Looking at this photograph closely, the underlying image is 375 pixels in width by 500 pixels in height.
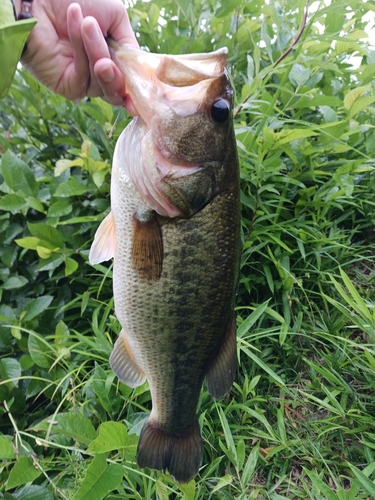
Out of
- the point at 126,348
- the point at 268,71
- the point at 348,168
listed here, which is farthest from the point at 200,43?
the point at 126,348

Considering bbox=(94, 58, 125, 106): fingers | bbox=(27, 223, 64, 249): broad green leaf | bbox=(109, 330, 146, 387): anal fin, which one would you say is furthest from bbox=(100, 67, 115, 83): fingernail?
bbox=(27, 223, 64, 249): broad green leaf

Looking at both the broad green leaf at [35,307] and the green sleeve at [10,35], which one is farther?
the broad green leaf at [35,307]

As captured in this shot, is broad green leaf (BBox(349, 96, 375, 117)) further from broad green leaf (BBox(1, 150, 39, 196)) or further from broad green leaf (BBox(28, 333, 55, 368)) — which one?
broad green leaf (BBox(28, 333, 55, 368))

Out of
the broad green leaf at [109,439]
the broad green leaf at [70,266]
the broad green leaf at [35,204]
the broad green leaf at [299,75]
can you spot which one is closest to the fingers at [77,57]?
the broad green leaf at [35,204]

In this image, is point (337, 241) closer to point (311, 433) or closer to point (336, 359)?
point (336, 359)

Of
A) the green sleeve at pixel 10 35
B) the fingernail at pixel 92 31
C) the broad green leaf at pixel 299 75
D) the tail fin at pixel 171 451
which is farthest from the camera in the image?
the broad green leaf at pixel 299 75

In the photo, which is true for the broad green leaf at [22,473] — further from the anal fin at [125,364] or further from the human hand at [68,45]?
the human hand at [68,45]

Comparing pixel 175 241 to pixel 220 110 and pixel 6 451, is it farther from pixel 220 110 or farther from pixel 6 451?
pixel 6 451

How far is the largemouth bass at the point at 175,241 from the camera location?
1.09 metres

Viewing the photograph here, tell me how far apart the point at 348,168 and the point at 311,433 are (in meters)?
1.39

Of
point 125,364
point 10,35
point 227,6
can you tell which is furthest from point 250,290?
point 10,35

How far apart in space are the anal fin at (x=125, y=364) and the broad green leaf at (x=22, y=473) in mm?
428

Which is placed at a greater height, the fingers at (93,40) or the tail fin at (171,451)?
the fingers at (93,40)

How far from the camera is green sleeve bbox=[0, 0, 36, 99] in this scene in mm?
500
